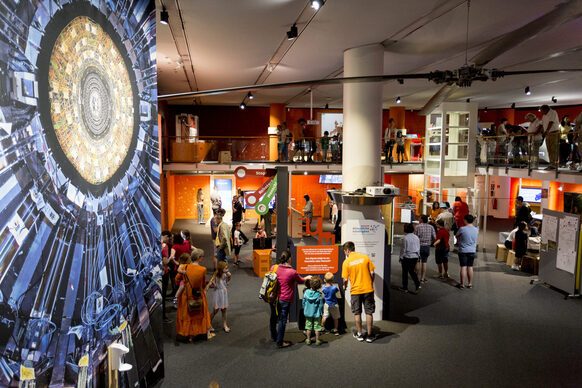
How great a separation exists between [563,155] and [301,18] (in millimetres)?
7184

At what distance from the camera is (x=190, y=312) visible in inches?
271

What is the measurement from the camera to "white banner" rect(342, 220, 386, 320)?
26.3 feet

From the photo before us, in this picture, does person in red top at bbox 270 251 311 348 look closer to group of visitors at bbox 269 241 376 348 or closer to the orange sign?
group of visitors at bbox 269 241 376 348

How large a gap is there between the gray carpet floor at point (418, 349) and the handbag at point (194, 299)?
0.61m

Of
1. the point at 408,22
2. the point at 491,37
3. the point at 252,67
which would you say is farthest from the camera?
the point at 252,67

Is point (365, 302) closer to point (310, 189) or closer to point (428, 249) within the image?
point (428, 249)

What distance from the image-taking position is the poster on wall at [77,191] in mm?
2400

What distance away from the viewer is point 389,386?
5738 mm

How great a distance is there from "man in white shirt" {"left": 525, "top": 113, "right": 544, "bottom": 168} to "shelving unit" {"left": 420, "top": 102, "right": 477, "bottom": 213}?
3142 millimetres

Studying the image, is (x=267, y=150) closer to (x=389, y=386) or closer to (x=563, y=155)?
(x=563, y=155)

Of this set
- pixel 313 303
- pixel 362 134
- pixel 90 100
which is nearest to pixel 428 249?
pixel 362 134

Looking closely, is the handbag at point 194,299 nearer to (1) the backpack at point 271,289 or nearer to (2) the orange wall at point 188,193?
(1) the backpack at point 271,289

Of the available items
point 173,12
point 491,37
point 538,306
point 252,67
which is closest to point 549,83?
point 491,37

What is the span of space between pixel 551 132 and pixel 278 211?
23.6ft
